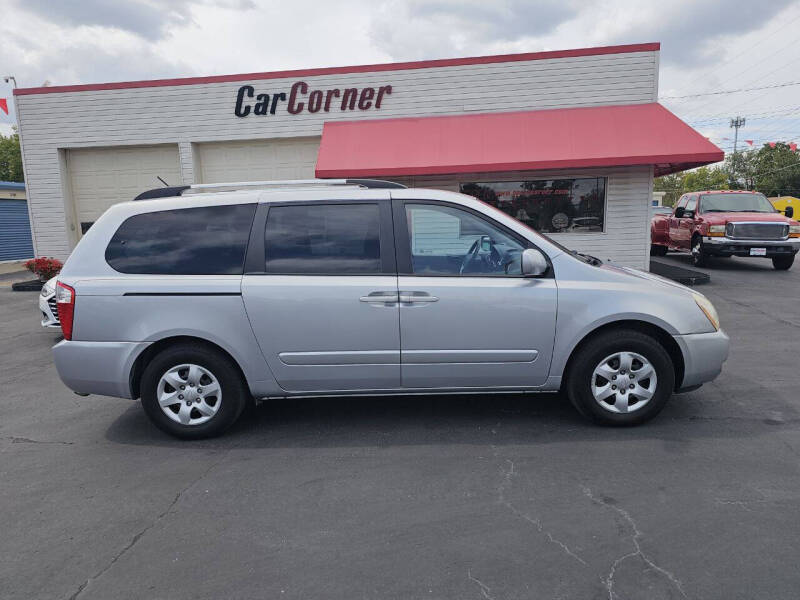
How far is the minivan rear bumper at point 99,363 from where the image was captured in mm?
4121

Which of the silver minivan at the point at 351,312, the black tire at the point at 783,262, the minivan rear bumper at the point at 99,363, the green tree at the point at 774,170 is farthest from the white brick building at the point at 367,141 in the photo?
the green tree at the point at 774,170

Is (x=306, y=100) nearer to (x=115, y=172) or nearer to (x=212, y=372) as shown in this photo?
(x=115, y=172)

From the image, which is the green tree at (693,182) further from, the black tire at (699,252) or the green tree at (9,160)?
the green tree at (9,160)

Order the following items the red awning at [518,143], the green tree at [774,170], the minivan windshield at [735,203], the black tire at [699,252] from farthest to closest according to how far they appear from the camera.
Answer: the green tree at [774,170], the minivan windshield at [735,203], the black tire at [699,252], the red awning at [518,143]

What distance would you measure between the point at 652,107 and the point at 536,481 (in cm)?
1029

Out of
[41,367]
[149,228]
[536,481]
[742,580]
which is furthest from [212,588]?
[41,367]

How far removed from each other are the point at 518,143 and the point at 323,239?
7.98 metres

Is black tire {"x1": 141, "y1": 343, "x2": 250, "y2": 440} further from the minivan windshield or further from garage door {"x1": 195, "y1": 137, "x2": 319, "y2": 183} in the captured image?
the minivan windshield

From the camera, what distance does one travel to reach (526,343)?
4156 mm

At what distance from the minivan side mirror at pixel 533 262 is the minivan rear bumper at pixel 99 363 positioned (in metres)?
2.74

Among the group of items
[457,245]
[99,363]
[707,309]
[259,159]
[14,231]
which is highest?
[259,159]

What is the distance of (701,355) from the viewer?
13.8 feet

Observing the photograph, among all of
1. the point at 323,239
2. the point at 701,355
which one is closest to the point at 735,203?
the point at 701,355

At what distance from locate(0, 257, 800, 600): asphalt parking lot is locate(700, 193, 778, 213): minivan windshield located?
11192mm
